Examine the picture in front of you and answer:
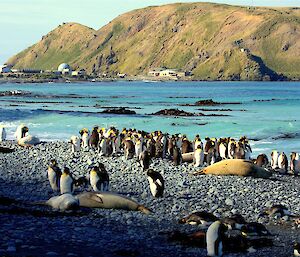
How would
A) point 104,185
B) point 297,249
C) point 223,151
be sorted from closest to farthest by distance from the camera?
point 297,249 < point 104,185 < point 223,151

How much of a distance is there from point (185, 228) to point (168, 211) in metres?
1.77

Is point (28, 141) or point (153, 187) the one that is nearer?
point (153, 187)

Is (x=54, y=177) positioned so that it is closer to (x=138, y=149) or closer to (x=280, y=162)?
(x=138, y=149)

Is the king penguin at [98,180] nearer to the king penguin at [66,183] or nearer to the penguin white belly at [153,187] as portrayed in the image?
the king penguin at [66,183]

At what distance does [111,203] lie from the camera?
14.6 metres

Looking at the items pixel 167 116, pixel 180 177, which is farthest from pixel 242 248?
pixel 167 116

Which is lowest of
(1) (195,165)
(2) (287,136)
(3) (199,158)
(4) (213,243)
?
(2) (287,136)

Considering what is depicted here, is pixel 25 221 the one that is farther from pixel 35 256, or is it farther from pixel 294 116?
pixel 294 116

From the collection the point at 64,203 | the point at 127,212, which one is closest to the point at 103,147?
the point at 127,212

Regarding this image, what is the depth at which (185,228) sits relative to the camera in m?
13.2

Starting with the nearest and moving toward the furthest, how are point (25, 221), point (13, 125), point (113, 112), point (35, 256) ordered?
point (35, 256)
point (25, 221)
point (13, 125)
point (113, 112)

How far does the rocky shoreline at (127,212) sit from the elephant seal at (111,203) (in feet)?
0.89

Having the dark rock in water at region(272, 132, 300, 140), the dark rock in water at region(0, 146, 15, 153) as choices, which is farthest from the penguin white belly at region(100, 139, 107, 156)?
the dark rock in water at region(272, 132, 300, 140)

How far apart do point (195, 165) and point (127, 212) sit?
954 cm
